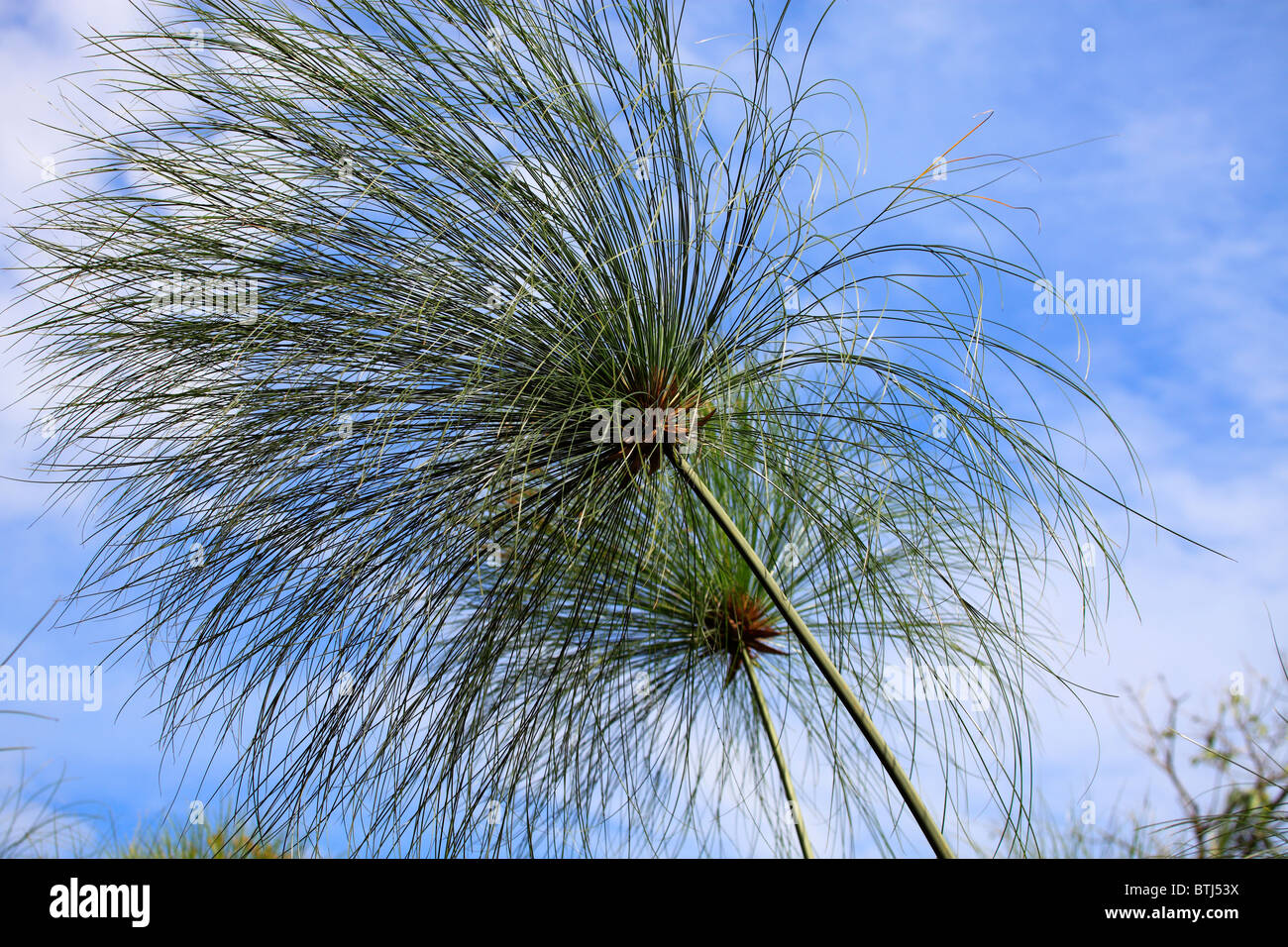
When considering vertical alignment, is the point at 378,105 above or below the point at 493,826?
above

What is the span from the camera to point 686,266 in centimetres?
207

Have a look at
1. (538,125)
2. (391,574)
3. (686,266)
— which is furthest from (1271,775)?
(538,125)

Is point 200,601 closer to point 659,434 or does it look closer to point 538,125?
point 659,434

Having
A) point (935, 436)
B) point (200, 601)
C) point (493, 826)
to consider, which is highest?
point (935, 436)
